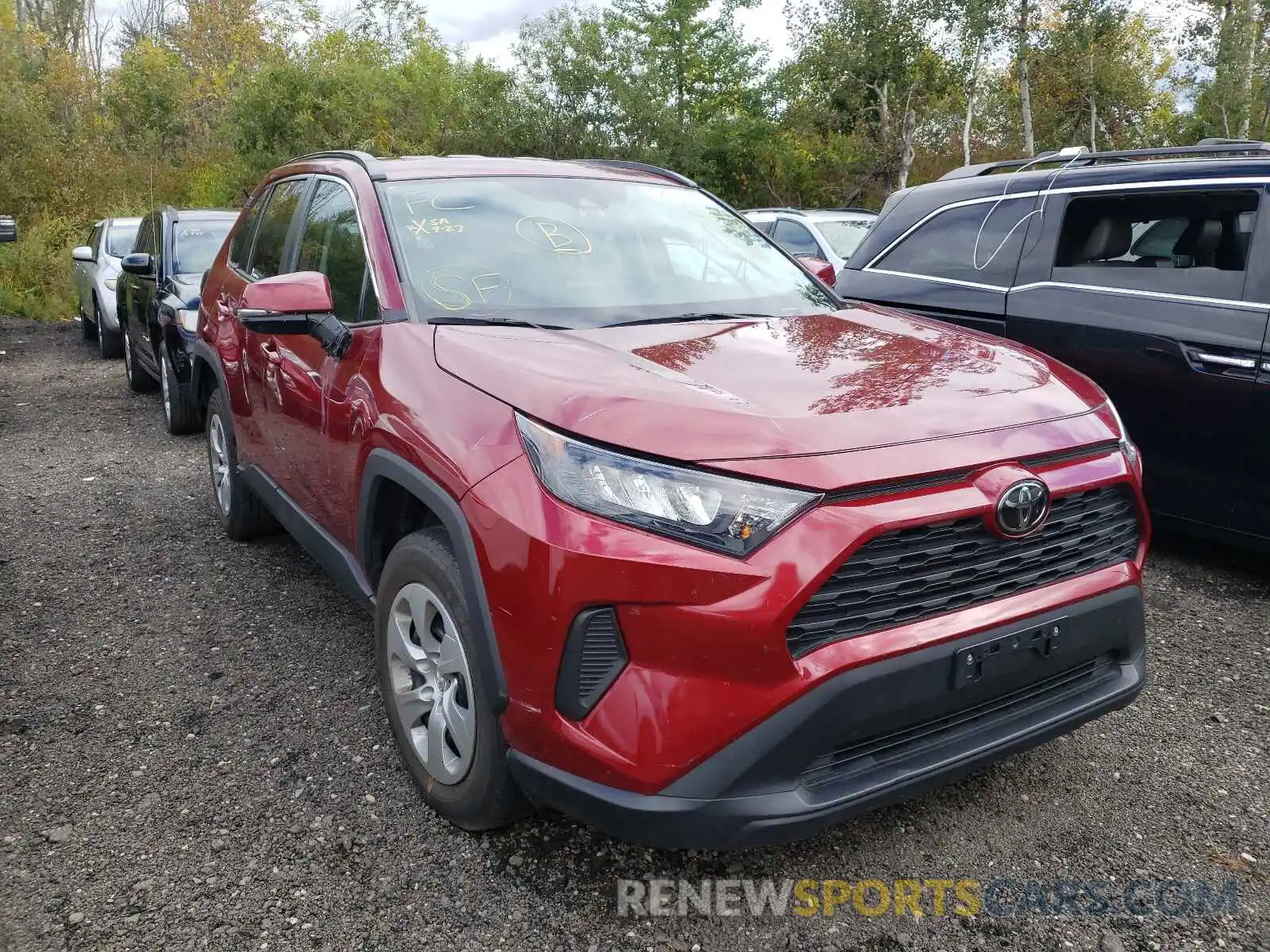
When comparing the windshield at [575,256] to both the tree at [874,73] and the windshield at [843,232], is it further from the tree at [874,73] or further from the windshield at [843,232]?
the tree at [874,73]

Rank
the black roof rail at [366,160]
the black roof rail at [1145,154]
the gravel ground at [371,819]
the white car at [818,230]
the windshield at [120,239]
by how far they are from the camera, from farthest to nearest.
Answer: the windshield at [120,239] → the white car at [818,230] → the black roof rail at [1145,154] → the black roof rail at [366,160] → the gravel ground at [371,819]

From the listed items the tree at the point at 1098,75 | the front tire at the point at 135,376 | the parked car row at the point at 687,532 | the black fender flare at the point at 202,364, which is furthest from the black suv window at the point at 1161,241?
the tree at the point at 1098,75

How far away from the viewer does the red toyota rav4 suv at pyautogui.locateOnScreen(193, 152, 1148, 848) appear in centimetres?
188

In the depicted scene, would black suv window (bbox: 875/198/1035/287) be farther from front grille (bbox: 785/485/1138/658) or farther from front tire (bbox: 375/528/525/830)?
front tire (bbox: 375/528/525/830)

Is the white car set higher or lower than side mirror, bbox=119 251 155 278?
higher

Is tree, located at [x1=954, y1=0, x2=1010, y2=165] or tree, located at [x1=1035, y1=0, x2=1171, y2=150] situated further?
tree, located at [x1=1035, y1=0, x2=1171, y2=150]

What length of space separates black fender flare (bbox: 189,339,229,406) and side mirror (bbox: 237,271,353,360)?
132cm

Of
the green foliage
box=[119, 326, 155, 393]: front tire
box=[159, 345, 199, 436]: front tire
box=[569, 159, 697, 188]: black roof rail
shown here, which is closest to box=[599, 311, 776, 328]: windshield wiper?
box=[569, 159, 697, 188]: black roof rail

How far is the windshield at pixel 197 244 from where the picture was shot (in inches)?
281

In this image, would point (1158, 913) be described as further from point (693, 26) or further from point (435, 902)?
point (693, 26)

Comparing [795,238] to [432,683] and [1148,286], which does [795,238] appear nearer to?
[1148,286]

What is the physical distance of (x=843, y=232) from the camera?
33.2ft

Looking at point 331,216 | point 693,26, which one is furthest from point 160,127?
point 331,216

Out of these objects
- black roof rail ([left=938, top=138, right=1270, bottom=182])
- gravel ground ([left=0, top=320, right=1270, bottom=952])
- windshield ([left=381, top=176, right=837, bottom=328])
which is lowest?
gravel ground ([left=0, top=320, right=1270, bottom=952])
